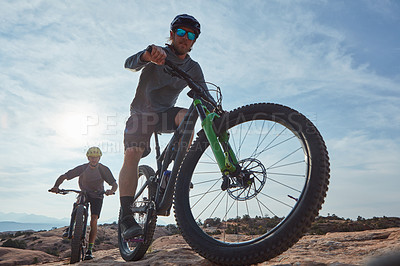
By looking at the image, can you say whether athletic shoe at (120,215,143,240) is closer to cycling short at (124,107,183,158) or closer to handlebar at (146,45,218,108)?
cycling short at (124,107,183,158)

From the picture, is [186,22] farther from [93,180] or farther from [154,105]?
[93,180]

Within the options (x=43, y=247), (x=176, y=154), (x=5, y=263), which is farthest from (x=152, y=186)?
(x=43, y=247)

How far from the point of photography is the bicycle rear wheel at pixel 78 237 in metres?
5.91

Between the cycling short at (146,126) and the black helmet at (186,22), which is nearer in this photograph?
the black helmet at (186,22)

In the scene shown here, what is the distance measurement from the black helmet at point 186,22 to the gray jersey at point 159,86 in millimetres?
294

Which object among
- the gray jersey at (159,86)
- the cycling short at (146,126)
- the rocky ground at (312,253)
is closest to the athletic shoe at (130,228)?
the rocky ground at (312,253)

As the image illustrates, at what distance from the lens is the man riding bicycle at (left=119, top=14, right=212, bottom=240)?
3592mm

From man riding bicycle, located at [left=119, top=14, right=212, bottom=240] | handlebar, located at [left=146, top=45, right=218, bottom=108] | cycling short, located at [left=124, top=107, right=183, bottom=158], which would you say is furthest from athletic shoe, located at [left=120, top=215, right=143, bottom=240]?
handlebar, located at [left=146, top=45, right=218, bottom=108]

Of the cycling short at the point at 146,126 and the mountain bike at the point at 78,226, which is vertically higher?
the cycling short at the point at 146,126

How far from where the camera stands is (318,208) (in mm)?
2074

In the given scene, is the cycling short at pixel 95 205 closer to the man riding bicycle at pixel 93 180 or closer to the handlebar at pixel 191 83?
the man riding bicycle at pixel 93 180

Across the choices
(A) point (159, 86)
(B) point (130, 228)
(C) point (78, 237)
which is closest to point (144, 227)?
(B) point (130, 228)

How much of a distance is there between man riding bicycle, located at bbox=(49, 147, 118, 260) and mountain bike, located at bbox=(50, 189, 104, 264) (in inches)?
8.5

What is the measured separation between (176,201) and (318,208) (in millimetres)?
1256
